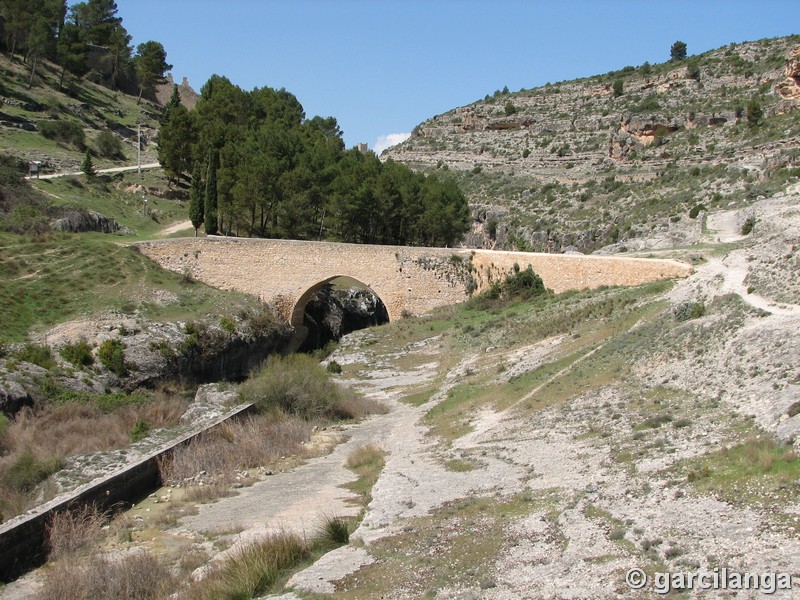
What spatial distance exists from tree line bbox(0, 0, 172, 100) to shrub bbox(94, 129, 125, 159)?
10.8m

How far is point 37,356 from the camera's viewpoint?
84.6 ft

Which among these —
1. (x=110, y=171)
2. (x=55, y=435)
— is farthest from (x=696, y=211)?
(x=110, y=171)

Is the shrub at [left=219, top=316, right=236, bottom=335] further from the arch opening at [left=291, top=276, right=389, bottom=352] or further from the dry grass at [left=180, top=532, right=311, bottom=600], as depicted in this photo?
the dry grass at [left=180, top=532, right=311, bottom=600]

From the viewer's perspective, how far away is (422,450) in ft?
50.0

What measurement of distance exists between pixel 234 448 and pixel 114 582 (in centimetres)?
784

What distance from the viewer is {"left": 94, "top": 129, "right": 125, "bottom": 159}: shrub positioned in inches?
2281

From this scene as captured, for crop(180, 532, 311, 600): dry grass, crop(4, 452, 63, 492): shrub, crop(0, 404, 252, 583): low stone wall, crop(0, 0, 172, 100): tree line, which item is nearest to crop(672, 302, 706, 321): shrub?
crop(180, 532, 311, 600): dry grass

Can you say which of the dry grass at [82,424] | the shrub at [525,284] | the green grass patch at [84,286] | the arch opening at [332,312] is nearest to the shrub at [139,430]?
the dry grass at [82,424]

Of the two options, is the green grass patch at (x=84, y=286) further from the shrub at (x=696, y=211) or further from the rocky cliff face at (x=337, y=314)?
the shrub at (x=696, y=211)

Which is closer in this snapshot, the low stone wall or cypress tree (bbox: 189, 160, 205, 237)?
the low stone wall

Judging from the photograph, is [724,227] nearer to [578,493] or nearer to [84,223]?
[578,493]

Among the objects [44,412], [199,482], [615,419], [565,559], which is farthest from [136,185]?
[565,559]

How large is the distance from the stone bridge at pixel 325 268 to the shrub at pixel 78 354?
9713 millimetres

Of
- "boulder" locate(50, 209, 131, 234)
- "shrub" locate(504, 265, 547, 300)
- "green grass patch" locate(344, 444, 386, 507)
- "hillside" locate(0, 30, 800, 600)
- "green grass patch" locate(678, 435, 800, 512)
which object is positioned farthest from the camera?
"boulder" locate(50, 209, 131, 234)
